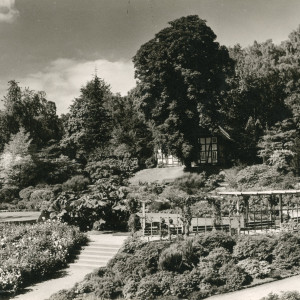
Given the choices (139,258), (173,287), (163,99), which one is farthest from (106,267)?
(163,99)

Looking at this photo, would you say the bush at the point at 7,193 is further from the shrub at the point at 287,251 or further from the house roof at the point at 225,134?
the shrub at the point at 287,251

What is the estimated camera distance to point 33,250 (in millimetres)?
17984

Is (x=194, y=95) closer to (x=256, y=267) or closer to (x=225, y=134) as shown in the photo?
(x=225, y=134)

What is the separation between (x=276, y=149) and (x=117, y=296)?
91.8ft

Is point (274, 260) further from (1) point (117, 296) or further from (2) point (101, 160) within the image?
(2) point (101, 160)

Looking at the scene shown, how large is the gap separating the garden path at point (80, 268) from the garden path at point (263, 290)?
550cm

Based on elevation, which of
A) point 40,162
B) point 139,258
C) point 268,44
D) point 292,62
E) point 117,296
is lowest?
point 117,296

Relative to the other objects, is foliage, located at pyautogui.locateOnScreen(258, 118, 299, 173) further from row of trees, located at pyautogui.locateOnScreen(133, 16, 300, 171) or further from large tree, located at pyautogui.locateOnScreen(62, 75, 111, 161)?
large tree, located at pyautogui.locateOnScreen(62, 75, 111, 161)

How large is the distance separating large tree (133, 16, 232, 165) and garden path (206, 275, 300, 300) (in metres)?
23.6

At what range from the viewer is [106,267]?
16672 millimetres

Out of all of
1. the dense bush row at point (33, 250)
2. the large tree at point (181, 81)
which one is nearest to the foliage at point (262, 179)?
the large tree at point (181, 81)

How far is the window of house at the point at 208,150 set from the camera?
46.1m

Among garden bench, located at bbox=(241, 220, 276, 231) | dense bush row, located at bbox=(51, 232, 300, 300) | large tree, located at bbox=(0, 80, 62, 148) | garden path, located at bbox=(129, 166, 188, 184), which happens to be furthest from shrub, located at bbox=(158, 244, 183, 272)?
large tree, located at bbox=(0, 80, 62, 148)

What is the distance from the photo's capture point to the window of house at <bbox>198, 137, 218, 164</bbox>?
1815 inches
